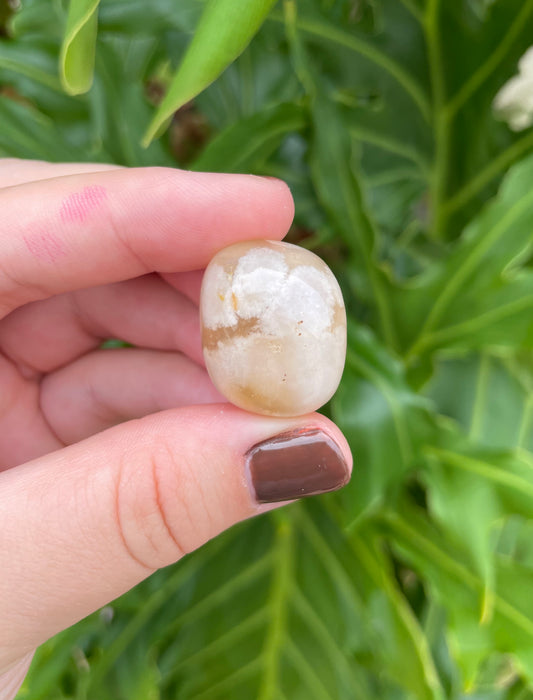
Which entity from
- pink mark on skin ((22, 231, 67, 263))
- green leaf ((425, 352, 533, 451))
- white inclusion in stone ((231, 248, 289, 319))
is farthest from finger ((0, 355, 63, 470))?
green leaf ((425, 352, 533, 451))

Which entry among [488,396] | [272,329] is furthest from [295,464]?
[488,396]

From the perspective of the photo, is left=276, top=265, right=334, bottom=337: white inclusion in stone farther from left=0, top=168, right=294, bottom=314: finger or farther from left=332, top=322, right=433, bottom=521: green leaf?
left=332, top=322, right=433, bottom=521: green leaf

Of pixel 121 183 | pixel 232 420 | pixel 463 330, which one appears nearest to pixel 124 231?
pixel 121 183

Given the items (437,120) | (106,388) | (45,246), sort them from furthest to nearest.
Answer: (437,120)
(106,388)
(45,246)

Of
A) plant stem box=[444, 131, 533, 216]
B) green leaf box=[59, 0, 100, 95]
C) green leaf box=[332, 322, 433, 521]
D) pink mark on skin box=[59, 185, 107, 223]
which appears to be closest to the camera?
green leaf box=[59, 0, 100, 95]

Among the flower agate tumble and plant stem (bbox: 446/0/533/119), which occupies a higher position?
plant stem (bbox: 446/0/533/119)

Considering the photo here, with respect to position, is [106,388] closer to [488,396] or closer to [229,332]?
[229,332]
